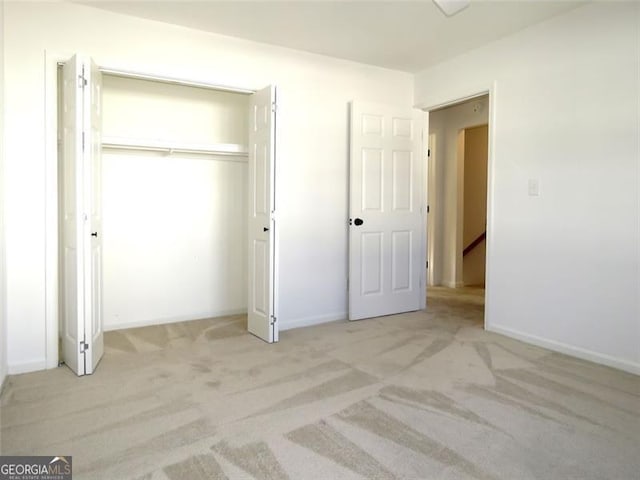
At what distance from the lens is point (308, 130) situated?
161 inches

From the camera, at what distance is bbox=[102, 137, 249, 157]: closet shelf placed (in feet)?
12.2

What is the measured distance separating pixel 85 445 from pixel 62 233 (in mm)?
1708

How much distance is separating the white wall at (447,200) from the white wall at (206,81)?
156 cm

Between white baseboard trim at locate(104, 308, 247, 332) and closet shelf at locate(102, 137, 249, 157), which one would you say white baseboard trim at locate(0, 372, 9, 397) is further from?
closet shelf at locate(102, 137, 249, 157)

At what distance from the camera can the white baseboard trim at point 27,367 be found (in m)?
2.90

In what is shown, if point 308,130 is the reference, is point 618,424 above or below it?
below

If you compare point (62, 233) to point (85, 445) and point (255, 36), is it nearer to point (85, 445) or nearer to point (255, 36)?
point (85, 445)

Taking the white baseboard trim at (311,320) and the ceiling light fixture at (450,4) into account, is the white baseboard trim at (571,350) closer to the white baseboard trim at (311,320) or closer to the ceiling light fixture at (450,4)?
the white baseboard trim at (311,320)

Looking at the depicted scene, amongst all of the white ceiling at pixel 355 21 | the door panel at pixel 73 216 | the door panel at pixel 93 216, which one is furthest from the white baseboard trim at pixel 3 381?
the white ceiling at pixel 355 21

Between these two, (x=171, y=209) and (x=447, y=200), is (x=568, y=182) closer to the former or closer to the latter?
(x=447, y=200)

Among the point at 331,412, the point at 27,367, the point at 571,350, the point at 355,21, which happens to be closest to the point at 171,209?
the point at 27,367

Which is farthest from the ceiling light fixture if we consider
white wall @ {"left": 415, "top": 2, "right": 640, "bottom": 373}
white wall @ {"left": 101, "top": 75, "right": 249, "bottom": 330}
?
white wall @ {"left": 101, "top": 75, "right": 249, "bottom": 330}

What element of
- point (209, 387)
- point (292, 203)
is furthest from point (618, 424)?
point (292, 203)

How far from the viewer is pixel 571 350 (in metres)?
3.29
